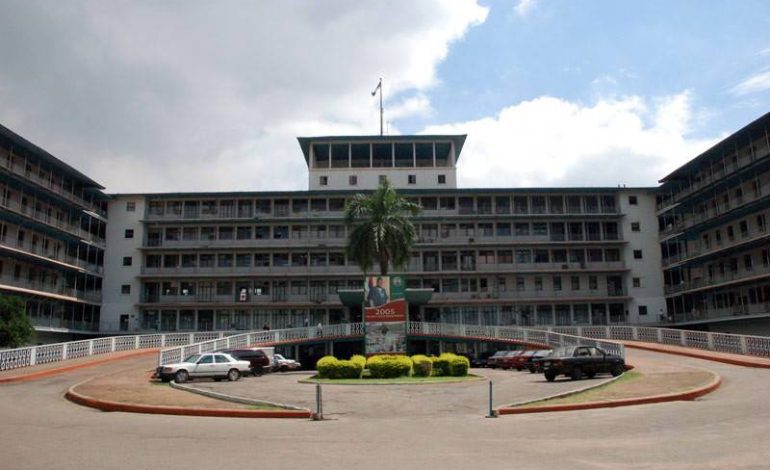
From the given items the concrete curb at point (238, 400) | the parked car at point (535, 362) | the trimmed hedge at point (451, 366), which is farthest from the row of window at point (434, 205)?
the concrete curb at point (238, 400)

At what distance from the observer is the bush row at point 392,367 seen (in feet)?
97.7

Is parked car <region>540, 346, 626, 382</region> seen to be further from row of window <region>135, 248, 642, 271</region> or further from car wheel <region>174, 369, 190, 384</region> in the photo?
row of window <region>135, 248, 642, 271</region>

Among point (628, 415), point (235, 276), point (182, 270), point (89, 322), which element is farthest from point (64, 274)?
point (628, 415)

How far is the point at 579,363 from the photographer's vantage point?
2683 centimetres

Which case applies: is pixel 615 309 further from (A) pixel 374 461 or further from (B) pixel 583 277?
(A) pixel 374 461

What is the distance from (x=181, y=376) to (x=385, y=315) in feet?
45.9

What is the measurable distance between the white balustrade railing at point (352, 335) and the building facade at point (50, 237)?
13.5m

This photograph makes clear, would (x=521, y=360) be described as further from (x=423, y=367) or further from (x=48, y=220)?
(x=48, y=220)

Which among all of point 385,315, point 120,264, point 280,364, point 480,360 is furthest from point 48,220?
point 480,360

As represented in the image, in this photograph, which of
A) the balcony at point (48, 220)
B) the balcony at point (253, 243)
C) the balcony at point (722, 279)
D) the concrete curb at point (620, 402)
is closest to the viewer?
the concrete curb at point (620, 402)

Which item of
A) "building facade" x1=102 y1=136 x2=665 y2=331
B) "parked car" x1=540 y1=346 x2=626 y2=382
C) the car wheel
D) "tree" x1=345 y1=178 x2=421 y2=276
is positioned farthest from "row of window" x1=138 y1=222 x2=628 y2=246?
"parked car" x1=540 y1=346 x2=626 y2=382

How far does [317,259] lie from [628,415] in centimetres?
5462

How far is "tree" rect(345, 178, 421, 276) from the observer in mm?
49625

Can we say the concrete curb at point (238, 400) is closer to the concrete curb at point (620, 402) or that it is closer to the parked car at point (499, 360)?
the concrete curb at point (620, 402)
